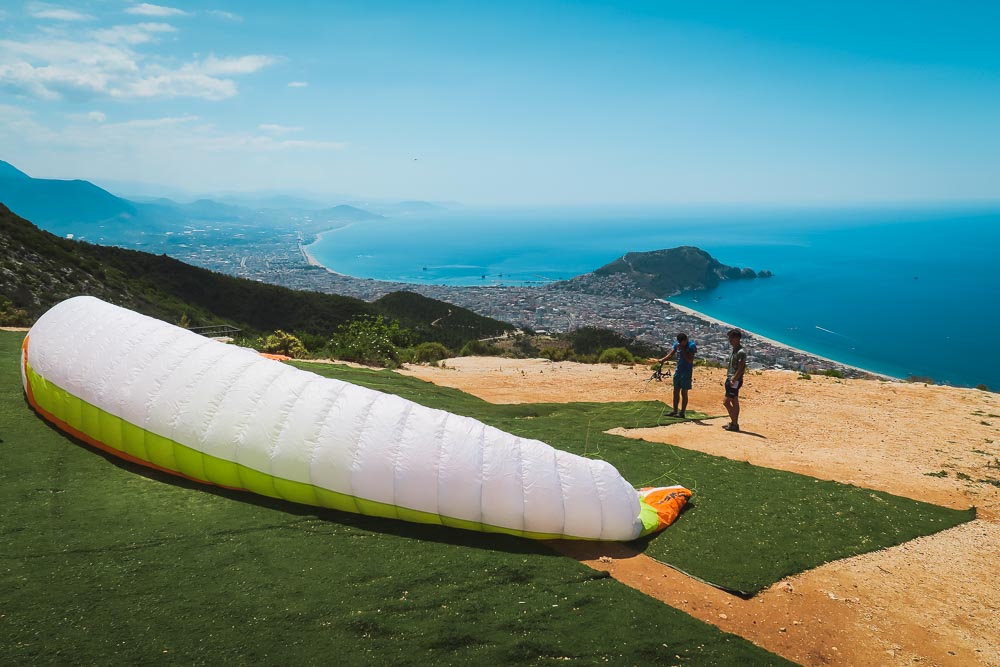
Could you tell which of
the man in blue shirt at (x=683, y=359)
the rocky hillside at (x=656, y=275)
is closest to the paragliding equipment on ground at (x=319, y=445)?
the man in blue shirt at (x=683, y=359)

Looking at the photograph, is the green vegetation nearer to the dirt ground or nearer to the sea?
the sea

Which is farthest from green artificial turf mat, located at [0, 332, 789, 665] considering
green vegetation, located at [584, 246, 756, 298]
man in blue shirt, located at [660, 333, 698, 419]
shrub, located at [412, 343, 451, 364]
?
green vegetation, located at [584, 246, 756, 298]

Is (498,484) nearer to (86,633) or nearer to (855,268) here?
(86,633)

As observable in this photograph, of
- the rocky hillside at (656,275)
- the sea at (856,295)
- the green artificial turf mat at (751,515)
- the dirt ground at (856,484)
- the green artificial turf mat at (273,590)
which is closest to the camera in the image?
the green artificial turf mat at (273,590)

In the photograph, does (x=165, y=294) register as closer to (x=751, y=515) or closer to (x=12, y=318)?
(x=12, y=318)

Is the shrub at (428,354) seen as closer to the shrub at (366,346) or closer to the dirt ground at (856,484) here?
the shrub at (366,346)
